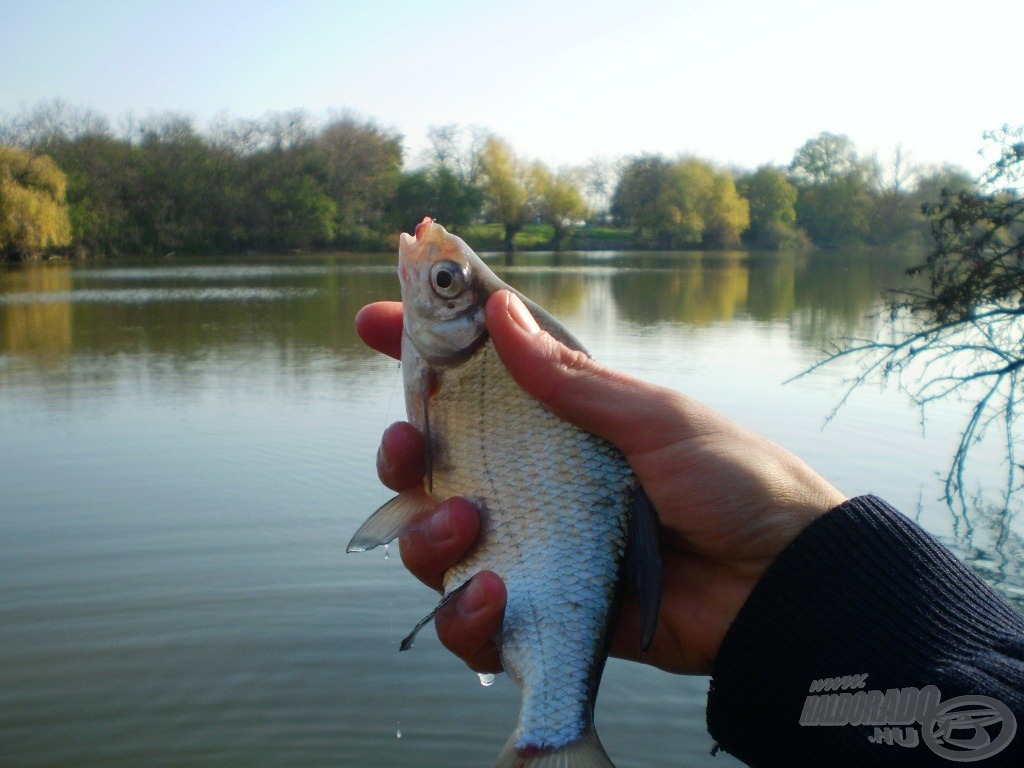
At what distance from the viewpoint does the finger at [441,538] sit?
2504 millimetres

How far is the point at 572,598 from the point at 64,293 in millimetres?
35038

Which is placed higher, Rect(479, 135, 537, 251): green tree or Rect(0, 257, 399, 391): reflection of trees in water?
Rect(479, 135, 537, 251): green tree

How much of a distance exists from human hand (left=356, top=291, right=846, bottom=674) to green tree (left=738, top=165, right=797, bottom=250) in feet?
303

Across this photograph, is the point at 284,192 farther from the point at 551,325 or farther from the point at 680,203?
the point at 551,325

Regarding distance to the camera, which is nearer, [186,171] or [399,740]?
[399,740]

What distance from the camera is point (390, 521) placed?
9.14 ft

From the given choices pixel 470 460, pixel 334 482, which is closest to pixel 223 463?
pixel 334 482

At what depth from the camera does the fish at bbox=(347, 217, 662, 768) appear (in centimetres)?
224

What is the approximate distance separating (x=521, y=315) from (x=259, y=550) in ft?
19.6

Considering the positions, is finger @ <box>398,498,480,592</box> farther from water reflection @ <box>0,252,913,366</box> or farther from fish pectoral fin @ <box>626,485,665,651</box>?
water reflection @ <box>0,252,913,366</box>

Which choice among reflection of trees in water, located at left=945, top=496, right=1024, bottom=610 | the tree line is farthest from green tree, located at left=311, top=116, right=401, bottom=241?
reflection of trees in water, located at left=945, top=496, right=1024, bottom=610

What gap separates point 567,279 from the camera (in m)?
41.5

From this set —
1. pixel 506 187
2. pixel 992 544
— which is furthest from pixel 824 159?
pixel 992 544

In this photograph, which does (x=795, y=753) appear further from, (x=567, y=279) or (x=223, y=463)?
(x=567, y=279)
